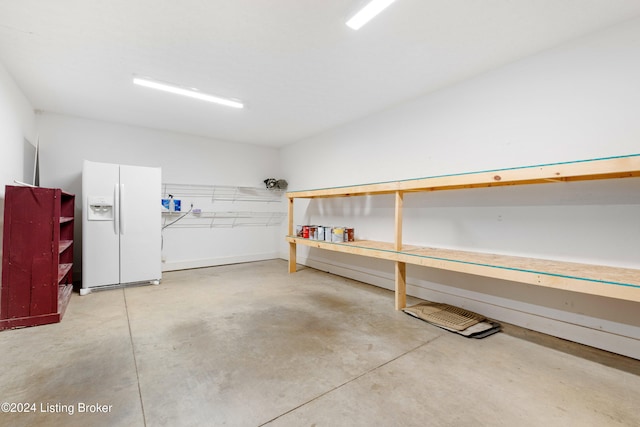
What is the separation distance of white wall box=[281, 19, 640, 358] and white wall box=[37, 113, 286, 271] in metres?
2.99

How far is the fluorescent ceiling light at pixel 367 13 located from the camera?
1825 millimetres

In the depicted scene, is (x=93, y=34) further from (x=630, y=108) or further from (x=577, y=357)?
(x=577, y=357)

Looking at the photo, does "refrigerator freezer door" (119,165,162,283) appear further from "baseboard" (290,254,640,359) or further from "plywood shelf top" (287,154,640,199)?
"baseboard" (290,254,640,359)

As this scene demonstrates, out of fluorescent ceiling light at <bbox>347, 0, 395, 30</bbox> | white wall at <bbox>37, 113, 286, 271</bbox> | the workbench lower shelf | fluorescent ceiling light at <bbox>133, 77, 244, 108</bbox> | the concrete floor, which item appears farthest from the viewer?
white wall at <bbox>37, 113, 286, 271</bbox>

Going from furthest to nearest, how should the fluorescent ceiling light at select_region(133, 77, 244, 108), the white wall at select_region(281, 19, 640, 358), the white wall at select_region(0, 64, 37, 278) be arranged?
1. the fluorescent ceiling light at select_region(133, 77, 244, 108)
2. the white wall at select_region(0, 64, 37, 278)
3. the white wall at select_region(281, 19, 640, 358)

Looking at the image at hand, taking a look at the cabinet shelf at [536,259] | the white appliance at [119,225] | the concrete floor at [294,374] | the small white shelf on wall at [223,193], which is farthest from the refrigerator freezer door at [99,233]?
the cabinet shelf at [536,259]

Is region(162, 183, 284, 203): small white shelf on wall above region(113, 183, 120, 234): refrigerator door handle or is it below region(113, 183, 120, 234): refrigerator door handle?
above

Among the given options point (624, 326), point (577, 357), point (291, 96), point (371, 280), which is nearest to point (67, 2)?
point (291, 96)

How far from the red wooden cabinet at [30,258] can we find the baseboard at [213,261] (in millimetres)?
2186

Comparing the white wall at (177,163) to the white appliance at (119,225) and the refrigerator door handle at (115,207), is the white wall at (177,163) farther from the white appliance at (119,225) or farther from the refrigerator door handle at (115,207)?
the refrigerator door handle at (115,207)

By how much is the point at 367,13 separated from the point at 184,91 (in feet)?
7.76

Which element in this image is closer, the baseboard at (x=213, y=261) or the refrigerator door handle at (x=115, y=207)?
the refrigerator door handle at (x=115, y=207)

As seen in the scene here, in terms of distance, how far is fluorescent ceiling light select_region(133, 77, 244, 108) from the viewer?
9.93 feet

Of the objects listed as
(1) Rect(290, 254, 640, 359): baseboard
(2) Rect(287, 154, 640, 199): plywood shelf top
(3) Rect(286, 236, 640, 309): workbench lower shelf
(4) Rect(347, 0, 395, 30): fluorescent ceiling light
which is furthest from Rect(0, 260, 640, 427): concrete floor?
(4) Rect(347, 0, 395, 30): fluorescent ceiling light
